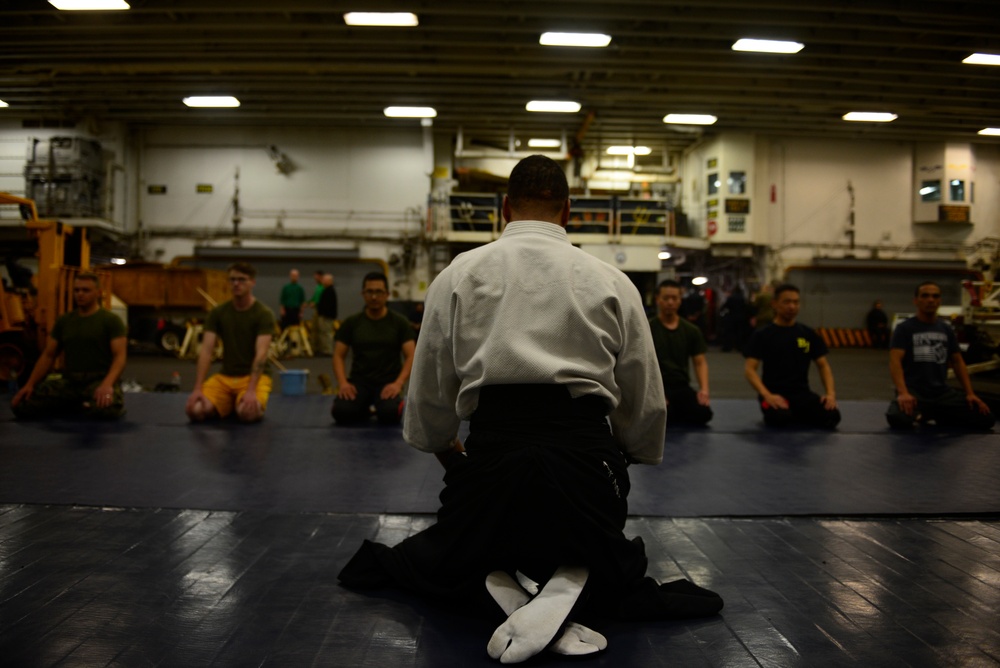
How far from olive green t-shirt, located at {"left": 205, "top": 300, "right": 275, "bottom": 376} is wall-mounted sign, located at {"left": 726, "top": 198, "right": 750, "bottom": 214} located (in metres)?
16.6

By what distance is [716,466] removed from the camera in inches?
181

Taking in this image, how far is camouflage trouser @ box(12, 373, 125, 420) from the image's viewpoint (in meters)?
6.07

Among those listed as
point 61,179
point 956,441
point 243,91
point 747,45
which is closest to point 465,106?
point 243,91

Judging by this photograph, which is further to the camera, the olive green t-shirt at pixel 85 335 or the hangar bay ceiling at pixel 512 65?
the hangar bay ceiling at pixel 512 65

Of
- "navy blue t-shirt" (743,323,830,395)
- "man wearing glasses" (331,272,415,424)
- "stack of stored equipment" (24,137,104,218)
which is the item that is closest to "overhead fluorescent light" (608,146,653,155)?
"stack of stored equipment" (24,137,104,218)

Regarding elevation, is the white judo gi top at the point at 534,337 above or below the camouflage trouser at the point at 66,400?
above

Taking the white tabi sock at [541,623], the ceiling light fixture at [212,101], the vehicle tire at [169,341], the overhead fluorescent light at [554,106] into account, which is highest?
the overhead fluorescent light at [554,106]

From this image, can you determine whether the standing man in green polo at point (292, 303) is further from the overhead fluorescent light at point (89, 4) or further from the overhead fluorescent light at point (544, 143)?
the overhead fluorescent light at point (544, 143)

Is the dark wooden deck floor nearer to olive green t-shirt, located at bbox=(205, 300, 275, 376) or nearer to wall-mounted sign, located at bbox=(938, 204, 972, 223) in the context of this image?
olive green t-shirt, located at bbox=(205, 300, 275, 376)

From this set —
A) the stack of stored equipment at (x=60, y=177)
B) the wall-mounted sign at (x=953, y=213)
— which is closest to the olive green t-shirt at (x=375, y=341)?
the stack of stored equipment at (x=60, y=177)

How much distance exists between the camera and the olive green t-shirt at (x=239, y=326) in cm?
615

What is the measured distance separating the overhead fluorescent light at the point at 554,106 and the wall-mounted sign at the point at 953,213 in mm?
12099

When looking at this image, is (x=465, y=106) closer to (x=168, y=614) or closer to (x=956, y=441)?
(x=956, y=441)

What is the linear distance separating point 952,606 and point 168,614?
8.74 feet
